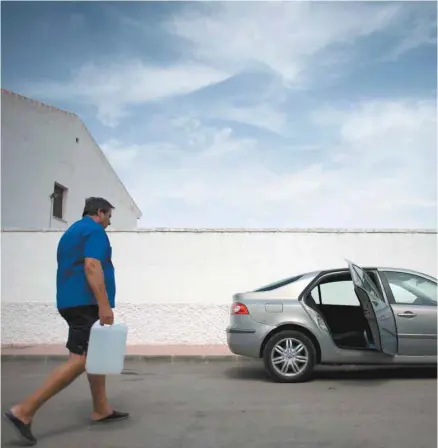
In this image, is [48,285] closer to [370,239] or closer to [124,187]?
[370,239]

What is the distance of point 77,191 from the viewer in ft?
70.9

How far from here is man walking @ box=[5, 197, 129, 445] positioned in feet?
13.8

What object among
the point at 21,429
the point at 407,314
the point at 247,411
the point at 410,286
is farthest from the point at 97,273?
the point at 410,286

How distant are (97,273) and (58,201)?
16.8 metres

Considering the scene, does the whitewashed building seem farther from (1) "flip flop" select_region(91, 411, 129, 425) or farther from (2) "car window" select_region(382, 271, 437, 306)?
(1) "flip flop" select_region(91, 411, 129, 425)

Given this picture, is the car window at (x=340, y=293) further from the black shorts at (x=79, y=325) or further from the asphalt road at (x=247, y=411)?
the black shorts at (x=79, y=325)

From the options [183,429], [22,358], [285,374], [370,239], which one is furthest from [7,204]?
[183,429]

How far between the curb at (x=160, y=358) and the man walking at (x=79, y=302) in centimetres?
527

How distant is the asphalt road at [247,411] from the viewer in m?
4.38

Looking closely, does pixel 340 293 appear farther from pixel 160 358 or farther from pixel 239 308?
pixel 239 308

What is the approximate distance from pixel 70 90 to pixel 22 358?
25.2 ft

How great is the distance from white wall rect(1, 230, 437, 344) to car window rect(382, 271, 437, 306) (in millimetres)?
4529

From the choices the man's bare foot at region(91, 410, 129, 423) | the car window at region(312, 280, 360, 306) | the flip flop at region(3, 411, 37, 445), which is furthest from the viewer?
the car window at region(312, 280, 360, 306)

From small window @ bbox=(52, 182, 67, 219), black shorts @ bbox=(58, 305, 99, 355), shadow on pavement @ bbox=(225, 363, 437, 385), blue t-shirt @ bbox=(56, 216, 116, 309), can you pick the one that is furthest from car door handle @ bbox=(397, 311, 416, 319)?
small window @ bbox=(52, 182, 67, 219)
